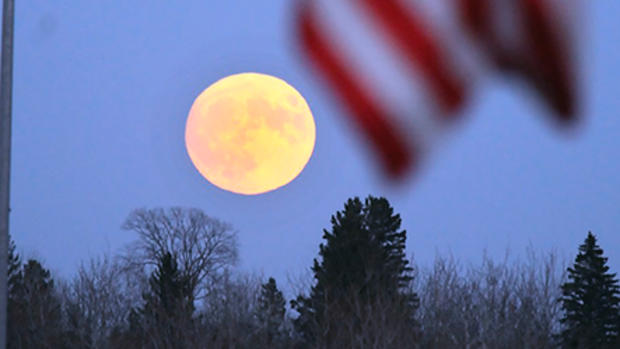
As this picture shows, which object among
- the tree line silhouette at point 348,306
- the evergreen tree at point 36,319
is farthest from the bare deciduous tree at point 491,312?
the evergreen tree at point 36,319

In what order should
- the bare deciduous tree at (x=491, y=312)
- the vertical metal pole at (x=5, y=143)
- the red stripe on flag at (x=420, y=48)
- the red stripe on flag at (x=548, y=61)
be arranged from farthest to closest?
the bare deciduous tree at (x=491, y=312) → the red stripe on flag at (x=420, y=48) → the vertical metal pole at (x=5, y=143) → the red stripe on flag at (x=548, y=61)

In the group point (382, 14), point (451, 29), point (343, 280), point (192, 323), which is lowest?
point (451, 29)

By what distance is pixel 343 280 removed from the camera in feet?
131

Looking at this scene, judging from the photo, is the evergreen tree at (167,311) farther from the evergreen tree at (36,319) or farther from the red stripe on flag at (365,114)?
the red stripe on flag at (365,114)

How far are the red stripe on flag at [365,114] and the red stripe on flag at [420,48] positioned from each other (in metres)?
1.19

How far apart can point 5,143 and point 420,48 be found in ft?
26.5

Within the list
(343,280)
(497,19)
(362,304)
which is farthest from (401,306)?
(497,19)

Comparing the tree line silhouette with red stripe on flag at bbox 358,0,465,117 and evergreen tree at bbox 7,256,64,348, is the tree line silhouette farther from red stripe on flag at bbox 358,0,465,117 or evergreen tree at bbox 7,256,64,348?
red stripe on flag at bbox 358,0,465,117

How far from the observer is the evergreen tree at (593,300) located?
40.1m

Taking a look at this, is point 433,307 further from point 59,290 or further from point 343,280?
point 59,290

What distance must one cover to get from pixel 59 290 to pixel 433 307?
23577mm

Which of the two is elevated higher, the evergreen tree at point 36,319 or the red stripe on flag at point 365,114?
the evergreen tree at point 36,319

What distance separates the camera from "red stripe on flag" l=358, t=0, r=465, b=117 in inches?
503

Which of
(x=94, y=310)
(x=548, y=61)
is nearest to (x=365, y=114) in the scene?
(x=548, y=61)
